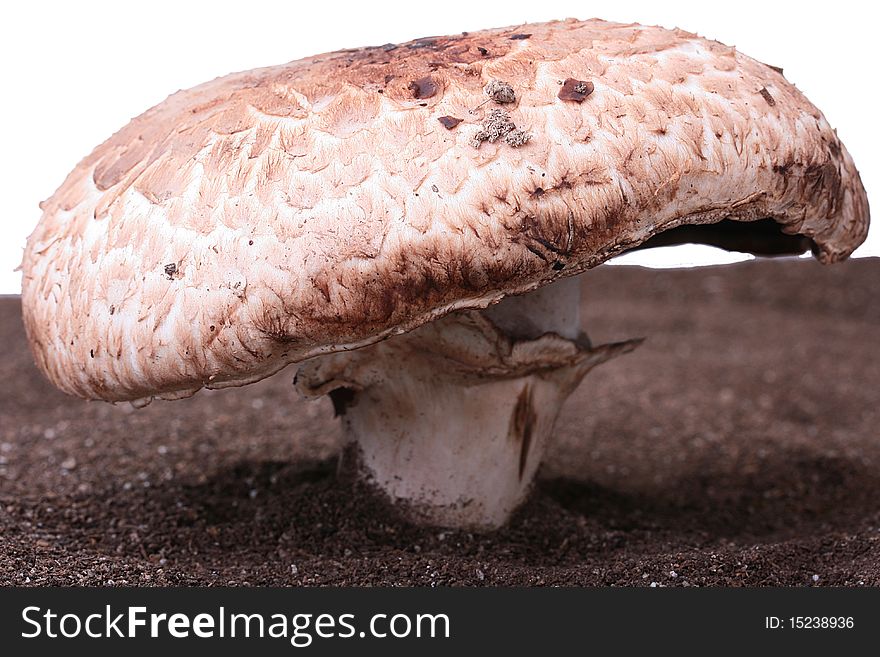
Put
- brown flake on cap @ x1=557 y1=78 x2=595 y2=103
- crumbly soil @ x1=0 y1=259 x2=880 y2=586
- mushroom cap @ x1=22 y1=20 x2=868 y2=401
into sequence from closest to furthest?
mushroom cap @ x1=22 y1=20 x2=868 y2=401, brown flake on cap @ x1=557 y1=78 x2=595 y2=103, crumbly soil @ x1=0 y1=259 x2=880 y2=586

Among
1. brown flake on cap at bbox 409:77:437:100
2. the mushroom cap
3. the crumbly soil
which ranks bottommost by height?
the crumbly soil

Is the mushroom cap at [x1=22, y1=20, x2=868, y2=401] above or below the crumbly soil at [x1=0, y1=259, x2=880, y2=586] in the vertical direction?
above

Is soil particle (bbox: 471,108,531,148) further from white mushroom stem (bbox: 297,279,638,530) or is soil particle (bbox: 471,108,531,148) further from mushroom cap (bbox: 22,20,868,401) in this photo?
white mushroom stem (bbox: 297,279,638,530)

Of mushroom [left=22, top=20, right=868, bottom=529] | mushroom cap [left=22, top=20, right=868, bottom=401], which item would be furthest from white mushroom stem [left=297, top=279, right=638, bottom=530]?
mushroom cap [left=22, top=20, right=868, bottom=401]

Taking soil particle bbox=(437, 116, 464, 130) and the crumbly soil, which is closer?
soil particle bbox=(437, 116, 464, 130)

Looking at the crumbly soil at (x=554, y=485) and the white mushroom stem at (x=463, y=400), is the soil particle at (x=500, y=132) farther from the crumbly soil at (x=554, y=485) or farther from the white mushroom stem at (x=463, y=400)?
the crumbly soil at (x=554, y=485)

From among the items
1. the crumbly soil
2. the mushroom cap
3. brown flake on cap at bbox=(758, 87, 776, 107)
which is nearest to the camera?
the mushroom cap

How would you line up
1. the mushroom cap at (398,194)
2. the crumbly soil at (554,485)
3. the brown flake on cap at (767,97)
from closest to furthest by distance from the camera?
the mushroom cap at (398,194) < the brown flake on cap at (767,97) < the crumbly soil at (554,485)

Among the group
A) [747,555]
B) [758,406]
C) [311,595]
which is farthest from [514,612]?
[758,406]

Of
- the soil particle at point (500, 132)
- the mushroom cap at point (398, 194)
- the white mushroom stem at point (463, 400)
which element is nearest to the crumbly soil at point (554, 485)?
the white mushroom stem at point (463, 400)

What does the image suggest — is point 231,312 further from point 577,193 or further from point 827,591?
point 827,591
